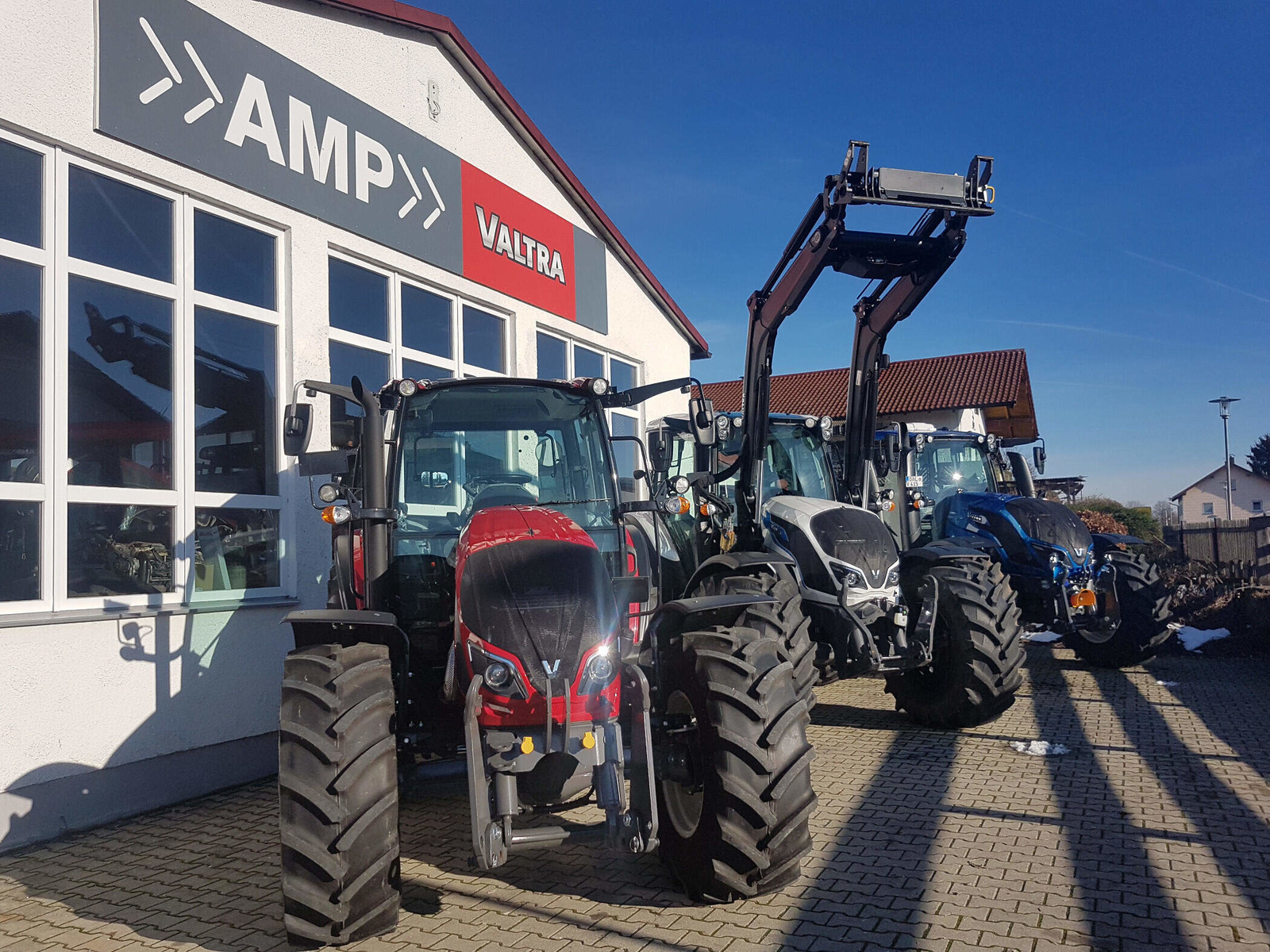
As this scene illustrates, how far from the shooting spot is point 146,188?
619 cm

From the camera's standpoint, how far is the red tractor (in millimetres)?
3490

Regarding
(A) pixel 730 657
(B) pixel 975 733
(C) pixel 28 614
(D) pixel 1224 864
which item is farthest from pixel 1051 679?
(C) pixel 28 614

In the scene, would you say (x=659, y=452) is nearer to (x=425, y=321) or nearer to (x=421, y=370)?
(x=421, y=370)

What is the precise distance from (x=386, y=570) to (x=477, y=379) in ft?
3.76

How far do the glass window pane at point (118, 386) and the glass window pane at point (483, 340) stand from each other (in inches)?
138

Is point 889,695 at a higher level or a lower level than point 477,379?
lower

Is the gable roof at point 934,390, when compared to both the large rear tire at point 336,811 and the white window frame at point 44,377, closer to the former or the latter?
the white window frame at point 44,377

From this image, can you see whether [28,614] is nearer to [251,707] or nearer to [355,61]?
[251,707]

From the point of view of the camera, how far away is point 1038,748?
651cm

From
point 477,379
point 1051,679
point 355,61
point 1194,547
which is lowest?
point 1051,679

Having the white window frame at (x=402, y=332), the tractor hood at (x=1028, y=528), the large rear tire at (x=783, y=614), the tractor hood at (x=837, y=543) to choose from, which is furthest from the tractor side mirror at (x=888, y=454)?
the white window frame at (x=402, y=332)

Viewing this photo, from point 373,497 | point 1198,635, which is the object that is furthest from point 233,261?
point 1198,635

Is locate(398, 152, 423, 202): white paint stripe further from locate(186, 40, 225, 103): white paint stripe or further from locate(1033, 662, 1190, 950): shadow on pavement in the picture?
locate(1033, 662, 1190, 950): shadow on pavement

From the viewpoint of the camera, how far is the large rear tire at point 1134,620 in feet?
30.5
